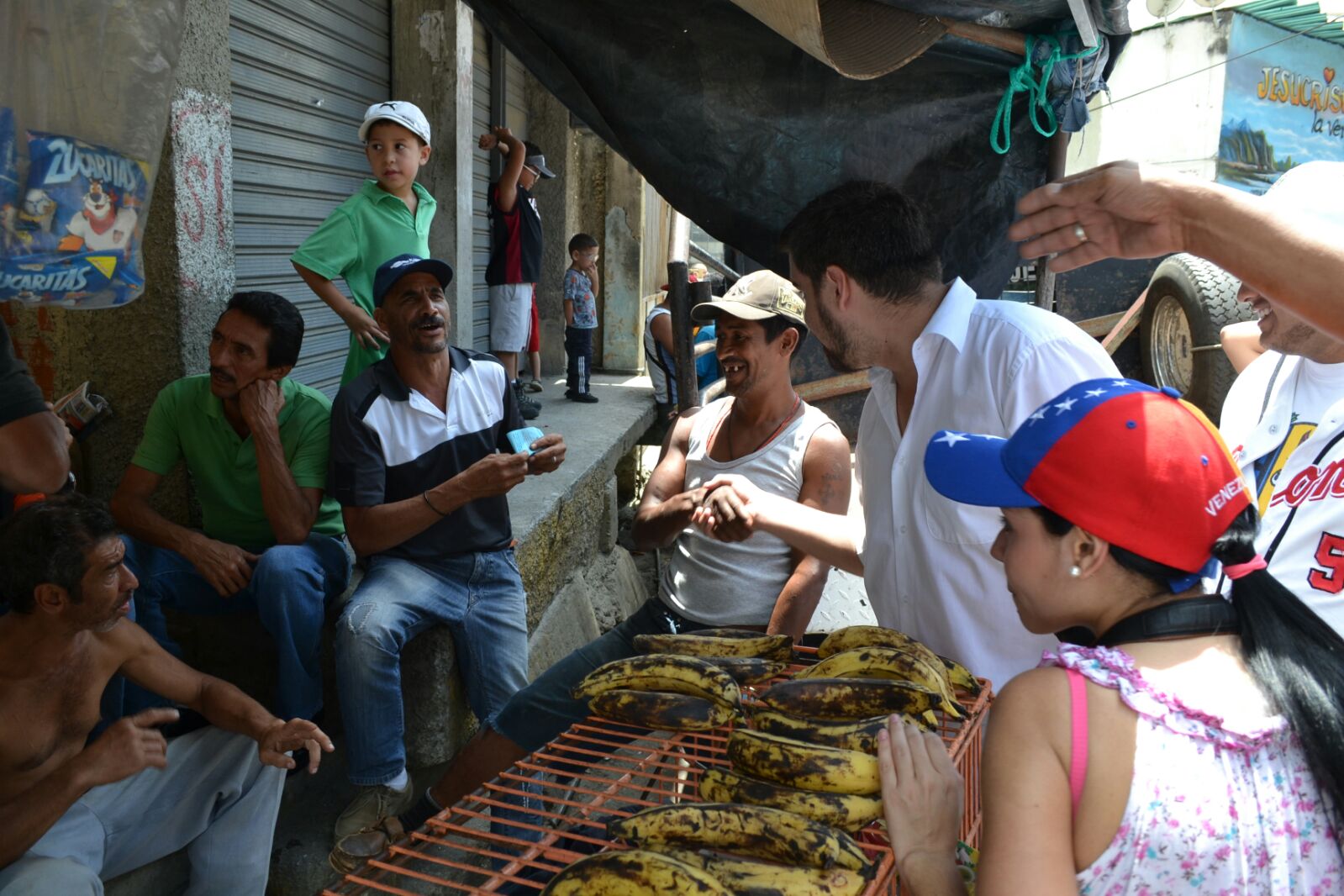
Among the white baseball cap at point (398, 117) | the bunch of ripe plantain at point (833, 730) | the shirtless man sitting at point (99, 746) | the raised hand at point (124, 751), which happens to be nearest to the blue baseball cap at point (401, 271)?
the white baseball cap at point (398, 117)

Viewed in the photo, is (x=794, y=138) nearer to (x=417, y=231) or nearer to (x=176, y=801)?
(x=417, y=231)

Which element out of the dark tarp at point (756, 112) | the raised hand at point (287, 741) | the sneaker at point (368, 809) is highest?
the dark tarp at point (756, 112)

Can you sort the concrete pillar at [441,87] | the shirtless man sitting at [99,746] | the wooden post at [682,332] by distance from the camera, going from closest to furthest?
the shirtless man sitting at [99,746], the wooden post at [682,332], the concrete pillar at [441,87]

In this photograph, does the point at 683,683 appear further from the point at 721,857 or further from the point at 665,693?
the point at 721,857

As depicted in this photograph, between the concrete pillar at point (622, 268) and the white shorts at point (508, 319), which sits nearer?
the white shorts at point (508, 319)

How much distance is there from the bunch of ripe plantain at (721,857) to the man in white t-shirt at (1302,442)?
1341 mm

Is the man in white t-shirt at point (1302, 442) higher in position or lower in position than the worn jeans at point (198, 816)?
higher

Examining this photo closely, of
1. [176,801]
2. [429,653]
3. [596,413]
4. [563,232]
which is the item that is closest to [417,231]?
[429,653]

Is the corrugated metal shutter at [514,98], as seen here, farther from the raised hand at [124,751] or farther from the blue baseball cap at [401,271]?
the raised hand at [124,751]

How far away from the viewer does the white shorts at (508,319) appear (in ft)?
24.2

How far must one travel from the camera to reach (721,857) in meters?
1.53

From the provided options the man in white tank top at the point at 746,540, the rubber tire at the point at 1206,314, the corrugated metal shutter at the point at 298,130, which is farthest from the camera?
the rubber tire at the point at 1206,314

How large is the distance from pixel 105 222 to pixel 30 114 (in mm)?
148

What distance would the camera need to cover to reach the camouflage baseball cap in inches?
139
